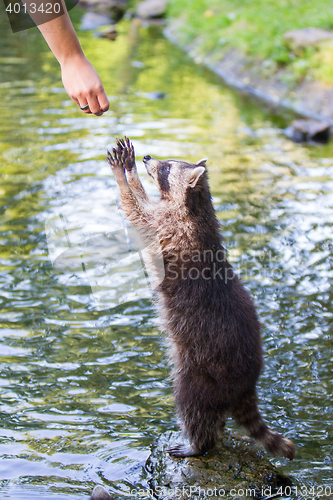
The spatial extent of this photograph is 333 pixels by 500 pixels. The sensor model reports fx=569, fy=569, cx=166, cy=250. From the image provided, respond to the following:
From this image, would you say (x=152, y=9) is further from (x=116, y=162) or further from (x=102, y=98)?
(x=102, y=98)

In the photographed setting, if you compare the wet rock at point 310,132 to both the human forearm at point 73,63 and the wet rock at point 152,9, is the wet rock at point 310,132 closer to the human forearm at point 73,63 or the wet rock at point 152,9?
the human forearm at point 73,63

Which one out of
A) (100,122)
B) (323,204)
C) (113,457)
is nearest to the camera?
(113,457)

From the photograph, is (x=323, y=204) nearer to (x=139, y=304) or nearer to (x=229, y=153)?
(x=229, y=153)

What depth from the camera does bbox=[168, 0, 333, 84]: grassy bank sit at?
38.5ft

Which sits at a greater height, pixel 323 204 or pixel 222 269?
pixel 222 269

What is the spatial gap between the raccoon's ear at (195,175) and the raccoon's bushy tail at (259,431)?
4.61ft

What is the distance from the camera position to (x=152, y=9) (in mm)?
21000

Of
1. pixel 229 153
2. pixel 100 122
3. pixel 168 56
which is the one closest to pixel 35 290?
pixel 229 153

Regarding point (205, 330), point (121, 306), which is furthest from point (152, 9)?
point (205, 330)

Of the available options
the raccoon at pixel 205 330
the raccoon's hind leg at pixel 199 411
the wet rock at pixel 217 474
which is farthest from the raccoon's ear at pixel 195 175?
the wet rock at pixel 217 474

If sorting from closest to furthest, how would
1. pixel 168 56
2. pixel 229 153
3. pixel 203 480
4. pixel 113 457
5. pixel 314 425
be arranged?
pixel 203 480 < pixel 113 457 < pixel 314 425 < pixel 229 153 < pixel 168 56

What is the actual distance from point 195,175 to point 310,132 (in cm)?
671

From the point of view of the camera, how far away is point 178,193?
396cm

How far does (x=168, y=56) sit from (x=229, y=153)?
25.6ft
